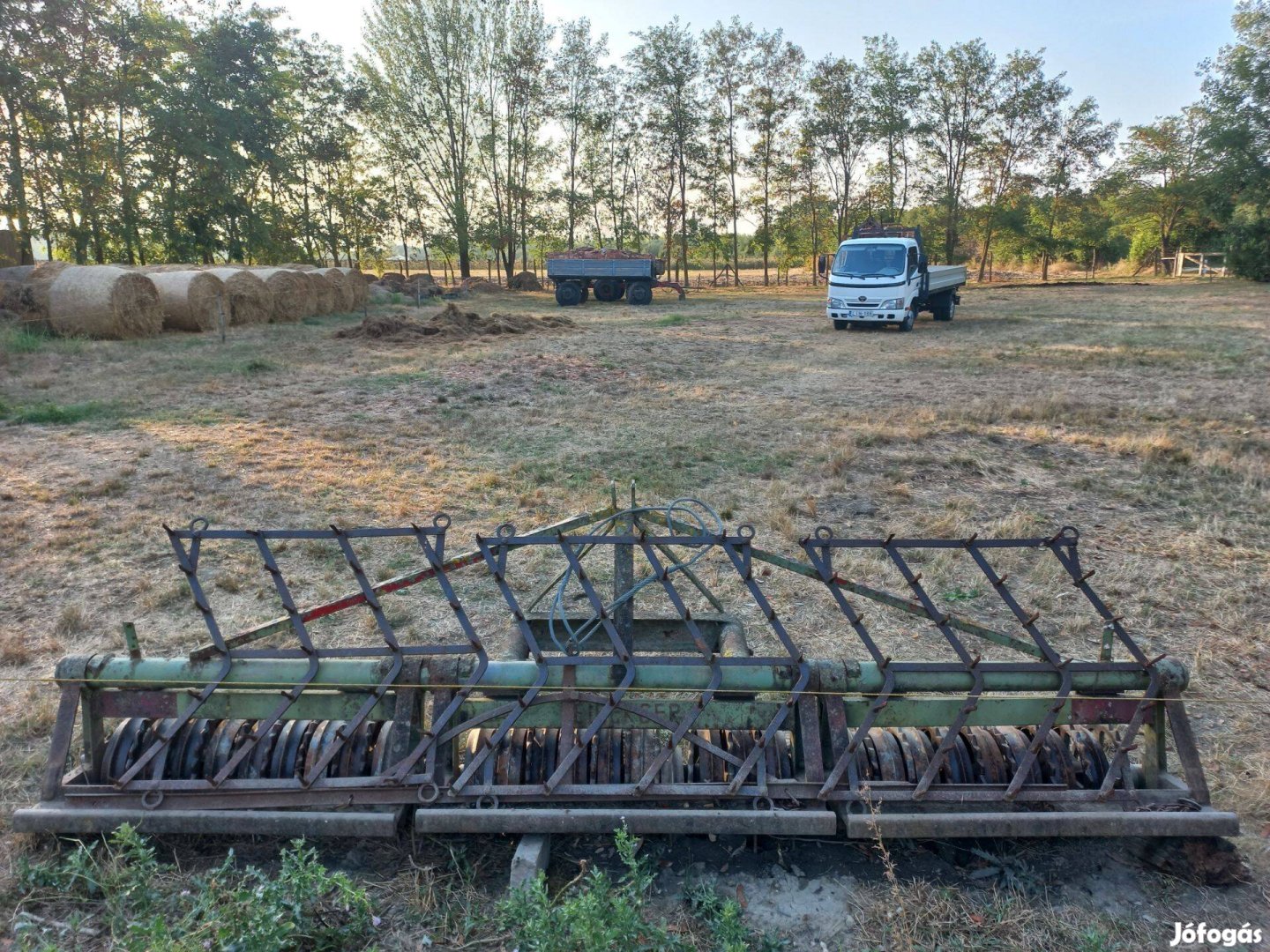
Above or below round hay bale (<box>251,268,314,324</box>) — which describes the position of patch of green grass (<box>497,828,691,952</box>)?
below

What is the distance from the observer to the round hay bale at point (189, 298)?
52.4ft

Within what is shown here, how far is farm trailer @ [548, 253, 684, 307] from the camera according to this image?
26.9 m

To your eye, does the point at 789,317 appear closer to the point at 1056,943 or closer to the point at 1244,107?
the point at 1056,943

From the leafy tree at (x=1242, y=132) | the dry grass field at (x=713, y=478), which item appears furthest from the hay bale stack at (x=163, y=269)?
the leafy tree at (x=1242, y=132)

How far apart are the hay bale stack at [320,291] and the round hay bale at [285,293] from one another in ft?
0.68

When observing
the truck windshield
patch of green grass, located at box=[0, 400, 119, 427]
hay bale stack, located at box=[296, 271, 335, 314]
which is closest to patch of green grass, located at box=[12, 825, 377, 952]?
patch of green grass, located at box=[0, 400, 119, 427]

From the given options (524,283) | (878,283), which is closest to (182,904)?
(878,283)

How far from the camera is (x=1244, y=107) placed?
32.7 m

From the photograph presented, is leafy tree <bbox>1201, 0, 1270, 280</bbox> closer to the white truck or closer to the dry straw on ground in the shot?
the white truck

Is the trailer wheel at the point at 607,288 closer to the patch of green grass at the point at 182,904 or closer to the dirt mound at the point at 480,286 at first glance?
the dirt mound at the point at 480,286

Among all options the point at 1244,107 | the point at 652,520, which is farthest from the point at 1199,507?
the point at 1244,107

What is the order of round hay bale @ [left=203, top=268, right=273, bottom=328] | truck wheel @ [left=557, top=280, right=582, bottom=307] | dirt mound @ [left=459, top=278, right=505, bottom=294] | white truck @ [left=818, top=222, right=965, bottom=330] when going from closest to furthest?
→ 1. round hay bale @ [left=203, top=268, right=273, bottom=328]
2. white truck @ [left=818, top=222, right=965, bottom=330]
3. truck wheel @ [left=557, top=280, right=582, bottom=307]
4. dirt mound @ [left=459, top=278, right=505, bottom=294]

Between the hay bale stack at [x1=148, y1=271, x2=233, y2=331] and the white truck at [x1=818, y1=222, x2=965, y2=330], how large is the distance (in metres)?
13.4

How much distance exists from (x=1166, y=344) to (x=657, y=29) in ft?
102
